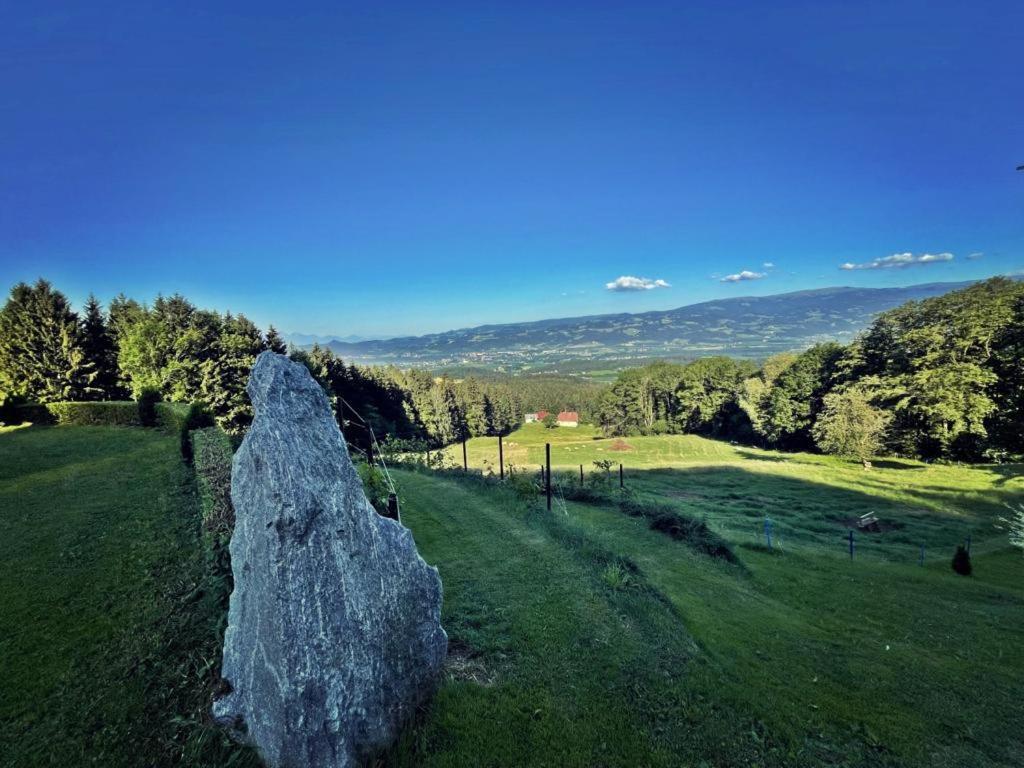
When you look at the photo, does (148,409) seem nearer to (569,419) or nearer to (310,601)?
(310,601)

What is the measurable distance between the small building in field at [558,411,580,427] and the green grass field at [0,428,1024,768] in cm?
10301

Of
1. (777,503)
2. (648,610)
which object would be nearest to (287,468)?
(648,610)

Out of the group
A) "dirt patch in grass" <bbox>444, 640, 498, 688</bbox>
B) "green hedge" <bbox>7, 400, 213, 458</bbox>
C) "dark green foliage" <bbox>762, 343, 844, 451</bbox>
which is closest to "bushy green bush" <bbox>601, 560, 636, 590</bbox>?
"dirt patch in grass" <bbox>444, 640, 498, 688</bbox>

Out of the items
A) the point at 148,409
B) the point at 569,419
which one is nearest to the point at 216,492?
the point at 148,409

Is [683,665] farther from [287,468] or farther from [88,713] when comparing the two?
[88,713]

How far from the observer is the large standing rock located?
545 cm

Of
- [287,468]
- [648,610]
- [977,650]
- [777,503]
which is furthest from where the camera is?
[777,503]

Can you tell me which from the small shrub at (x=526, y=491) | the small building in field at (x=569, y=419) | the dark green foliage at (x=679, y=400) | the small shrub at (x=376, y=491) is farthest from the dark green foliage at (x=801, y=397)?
the small shrub at (x=376, y=491)

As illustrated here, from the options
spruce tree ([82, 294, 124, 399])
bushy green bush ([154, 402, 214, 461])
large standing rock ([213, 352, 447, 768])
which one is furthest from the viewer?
spruce tree ([82, 294, 124, 399])

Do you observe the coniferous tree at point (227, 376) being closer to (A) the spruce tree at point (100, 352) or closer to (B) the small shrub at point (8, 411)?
(A) the spruce tree at point (100, 352)

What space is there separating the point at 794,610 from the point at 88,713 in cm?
1498

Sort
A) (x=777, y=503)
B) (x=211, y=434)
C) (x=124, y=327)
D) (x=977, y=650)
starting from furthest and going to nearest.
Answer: (x=124, y=327) → (x=777, y=503) → (x=211, y=434) → (x=977, y=650)

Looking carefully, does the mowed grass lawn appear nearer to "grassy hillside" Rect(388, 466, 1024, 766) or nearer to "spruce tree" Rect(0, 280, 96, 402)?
"grassy hillside" Rect(388, 466, 1024, 766)

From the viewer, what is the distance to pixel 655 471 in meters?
49.0
